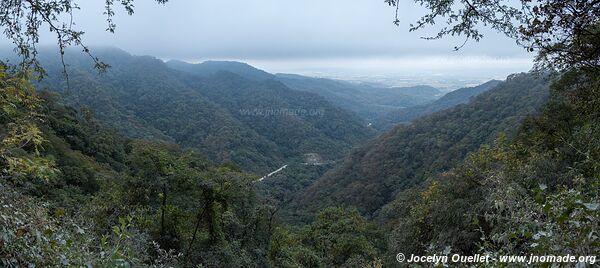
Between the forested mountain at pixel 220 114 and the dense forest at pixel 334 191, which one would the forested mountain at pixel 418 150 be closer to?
the dense forest at pixel 334 191

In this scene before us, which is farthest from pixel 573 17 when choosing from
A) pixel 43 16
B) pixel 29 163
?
pixel 29 163

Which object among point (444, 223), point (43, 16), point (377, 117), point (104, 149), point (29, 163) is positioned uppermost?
point (43, 16)

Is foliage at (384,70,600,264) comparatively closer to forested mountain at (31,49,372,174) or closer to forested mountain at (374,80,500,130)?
forested mountain at (31,49,372,174)

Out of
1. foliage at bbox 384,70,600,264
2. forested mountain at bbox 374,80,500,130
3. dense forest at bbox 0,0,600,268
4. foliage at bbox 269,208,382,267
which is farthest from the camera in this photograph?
forested mountain at bbox 374,80,500,130

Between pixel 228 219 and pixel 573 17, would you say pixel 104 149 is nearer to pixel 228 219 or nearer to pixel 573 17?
pixel 228 219

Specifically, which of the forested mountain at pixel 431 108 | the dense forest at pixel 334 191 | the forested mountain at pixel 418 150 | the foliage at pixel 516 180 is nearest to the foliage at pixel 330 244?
the dense forest at pixel 334 191

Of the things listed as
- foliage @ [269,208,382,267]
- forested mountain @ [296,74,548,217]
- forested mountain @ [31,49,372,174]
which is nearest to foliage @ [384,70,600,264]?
foliage @ [269,208,382,267]
